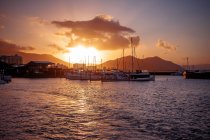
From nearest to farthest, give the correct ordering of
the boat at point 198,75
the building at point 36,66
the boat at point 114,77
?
the boat at point 114,77 → the building at point 36,66 → the boat at point 198,75

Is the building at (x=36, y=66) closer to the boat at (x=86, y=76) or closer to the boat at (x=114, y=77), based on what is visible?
the boat at (x=86, y=76)

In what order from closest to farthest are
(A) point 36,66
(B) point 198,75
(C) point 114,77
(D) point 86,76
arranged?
(C) point 114,77, (D) point 86,76, (A) point 36,66, (B) point 198,75

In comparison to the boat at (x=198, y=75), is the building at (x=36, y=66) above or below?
above

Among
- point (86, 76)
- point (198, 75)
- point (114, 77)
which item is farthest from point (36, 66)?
point (198, 75)

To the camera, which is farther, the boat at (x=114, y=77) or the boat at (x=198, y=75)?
the boat at (x=198, y=75)

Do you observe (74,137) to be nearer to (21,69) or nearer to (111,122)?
(111,122)

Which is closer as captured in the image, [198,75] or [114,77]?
[114,77]

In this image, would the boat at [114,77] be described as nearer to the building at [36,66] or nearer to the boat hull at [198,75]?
the building at [36,66]

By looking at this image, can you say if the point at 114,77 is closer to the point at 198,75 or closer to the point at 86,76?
the point at 86,76

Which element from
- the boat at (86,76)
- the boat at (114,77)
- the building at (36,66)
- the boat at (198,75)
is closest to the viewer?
the boat at (114,77)

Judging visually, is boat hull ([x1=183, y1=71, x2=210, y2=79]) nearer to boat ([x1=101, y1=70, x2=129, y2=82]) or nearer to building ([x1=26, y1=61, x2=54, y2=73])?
boat ([x1=101, y1=70, x2=129, y2=82])

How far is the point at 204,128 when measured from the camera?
20.0m

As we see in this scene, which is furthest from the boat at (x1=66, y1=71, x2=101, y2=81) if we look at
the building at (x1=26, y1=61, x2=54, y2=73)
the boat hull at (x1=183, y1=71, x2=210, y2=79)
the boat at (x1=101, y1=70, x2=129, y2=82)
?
the boat hull at (x1=183, y1=71, x2=210, y2=79)

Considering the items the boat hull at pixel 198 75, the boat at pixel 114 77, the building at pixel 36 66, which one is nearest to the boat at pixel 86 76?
the boat at pixel 114 77
